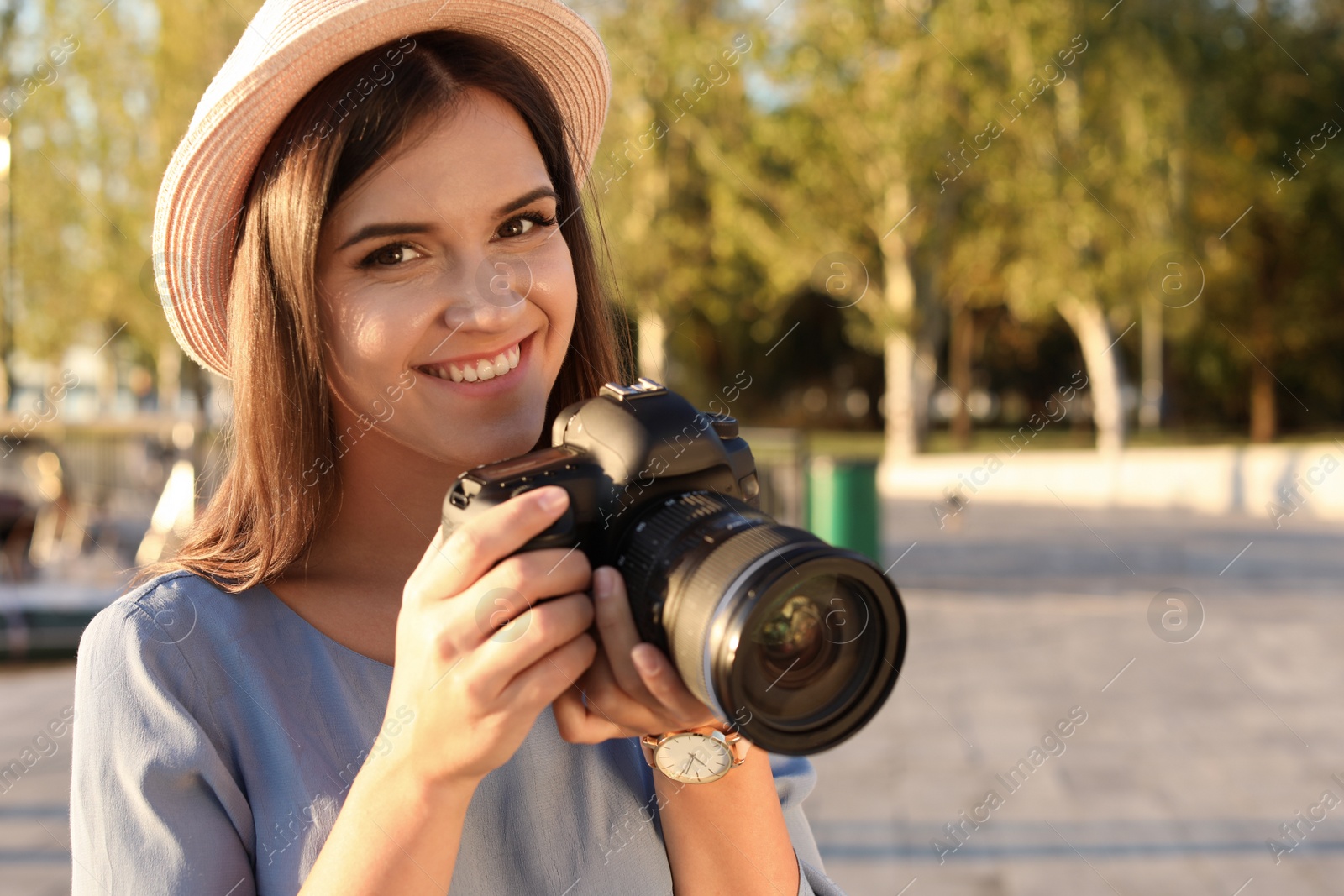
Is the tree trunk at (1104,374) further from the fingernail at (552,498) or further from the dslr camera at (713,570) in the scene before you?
the fingernail at (552,498)

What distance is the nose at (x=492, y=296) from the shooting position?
1.35 meters

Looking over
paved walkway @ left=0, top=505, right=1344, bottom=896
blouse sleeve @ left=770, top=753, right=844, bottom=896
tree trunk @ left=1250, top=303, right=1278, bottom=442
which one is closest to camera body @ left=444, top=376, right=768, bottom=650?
blouse sleeve @ left=770, top=753, right=844, bottom=896

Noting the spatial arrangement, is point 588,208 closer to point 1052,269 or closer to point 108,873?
point 108,873

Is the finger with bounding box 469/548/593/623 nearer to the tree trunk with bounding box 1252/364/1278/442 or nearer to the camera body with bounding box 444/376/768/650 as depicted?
the camera body with bounding box 444/376/768/650

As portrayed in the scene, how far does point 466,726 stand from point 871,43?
1774 cm

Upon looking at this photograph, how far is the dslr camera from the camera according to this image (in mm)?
1090

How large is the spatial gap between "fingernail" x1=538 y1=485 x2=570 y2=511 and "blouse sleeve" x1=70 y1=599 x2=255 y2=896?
48 centimetres

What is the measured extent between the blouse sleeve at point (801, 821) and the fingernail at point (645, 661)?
0.48 meters

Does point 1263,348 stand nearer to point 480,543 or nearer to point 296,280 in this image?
point 296,280

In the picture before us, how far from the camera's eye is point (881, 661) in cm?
117

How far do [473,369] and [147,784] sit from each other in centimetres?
59

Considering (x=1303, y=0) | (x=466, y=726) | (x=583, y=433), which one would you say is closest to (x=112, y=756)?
(x=466, y=726)

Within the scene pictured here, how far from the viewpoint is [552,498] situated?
119 centimetres

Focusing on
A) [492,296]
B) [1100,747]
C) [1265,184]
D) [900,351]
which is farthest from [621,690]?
[1265,184]
